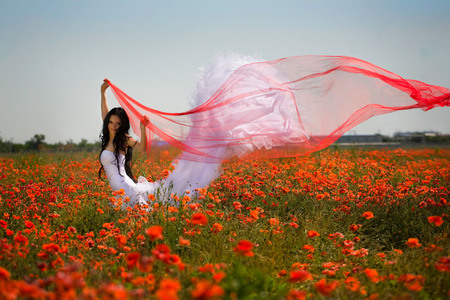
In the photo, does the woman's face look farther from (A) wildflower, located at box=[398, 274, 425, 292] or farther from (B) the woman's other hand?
(A) wildflower, located at box=[398, 274, 425, 292]

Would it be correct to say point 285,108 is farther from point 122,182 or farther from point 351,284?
point 351,284

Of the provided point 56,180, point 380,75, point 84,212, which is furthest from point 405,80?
point 56,180

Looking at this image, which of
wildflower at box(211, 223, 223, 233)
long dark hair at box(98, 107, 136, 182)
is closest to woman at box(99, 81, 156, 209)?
long dark hair at box(98, 107, 136, 182)

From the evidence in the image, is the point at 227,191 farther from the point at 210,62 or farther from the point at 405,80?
the point at 405,80

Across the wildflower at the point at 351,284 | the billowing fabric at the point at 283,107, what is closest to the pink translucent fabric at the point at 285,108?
the billowing fabric at the point at 283,107

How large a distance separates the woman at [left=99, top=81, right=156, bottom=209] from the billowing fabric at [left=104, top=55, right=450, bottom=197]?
277mm

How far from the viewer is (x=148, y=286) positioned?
2.13m

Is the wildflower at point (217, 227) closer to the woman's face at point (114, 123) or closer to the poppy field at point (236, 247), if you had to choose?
the poppy field at point (236, 247)

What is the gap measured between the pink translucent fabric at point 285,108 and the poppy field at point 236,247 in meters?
0.45

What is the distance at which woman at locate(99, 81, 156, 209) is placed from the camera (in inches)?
180

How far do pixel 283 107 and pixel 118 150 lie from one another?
2007mm

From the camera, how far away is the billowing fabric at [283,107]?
429 cm

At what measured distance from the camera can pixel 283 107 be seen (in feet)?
14.3

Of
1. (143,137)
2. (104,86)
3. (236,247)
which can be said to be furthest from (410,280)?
(104,86)
